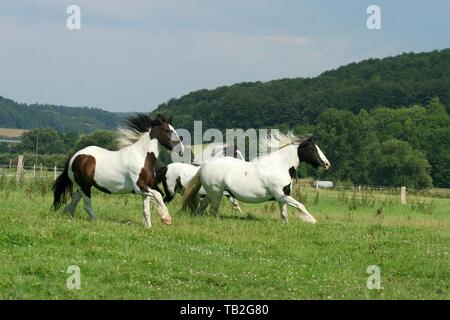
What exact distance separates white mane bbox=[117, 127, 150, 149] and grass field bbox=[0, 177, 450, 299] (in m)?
1.70

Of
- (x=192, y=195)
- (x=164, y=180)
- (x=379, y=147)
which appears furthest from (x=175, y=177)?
(x=379, y=147)

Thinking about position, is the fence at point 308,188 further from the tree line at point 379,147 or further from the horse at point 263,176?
the tree line at point 379,147

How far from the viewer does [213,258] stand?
12367 millimetres

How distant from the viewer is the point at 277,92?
157 meters

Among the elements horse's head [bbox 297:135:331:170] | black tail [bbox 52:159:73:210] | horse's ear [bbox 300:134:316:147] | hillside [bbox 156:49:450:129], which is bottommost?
black tail [bbox 52:159:73:210]

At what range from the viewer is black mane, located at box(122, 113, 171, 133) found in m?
16.6

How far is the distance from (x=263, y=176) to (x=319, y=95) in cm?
13332

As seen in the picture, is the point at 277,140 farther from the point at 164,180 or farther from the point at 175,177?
the point at 164,180

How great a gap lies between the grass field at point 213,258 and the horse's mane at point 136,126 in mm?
1776

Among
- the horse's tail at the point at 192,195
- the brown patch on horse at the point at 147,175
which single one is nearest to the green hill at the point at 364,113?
the horse's tail at the point at 192,195

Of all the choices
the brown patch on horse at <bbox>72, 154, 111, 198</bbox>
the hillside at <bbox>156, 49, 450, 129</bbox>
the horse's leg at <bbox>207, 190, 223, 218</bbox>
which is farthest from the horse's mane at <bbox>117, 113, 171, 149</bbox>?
the hillside at <bbox>156, 49, 450, 129</bbox>

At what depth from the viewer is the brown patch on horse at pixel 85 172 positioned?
16.1m

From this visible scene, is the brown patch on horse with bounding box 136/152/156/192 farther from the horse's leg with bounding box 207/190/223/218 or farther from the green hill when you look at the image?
the green hill
